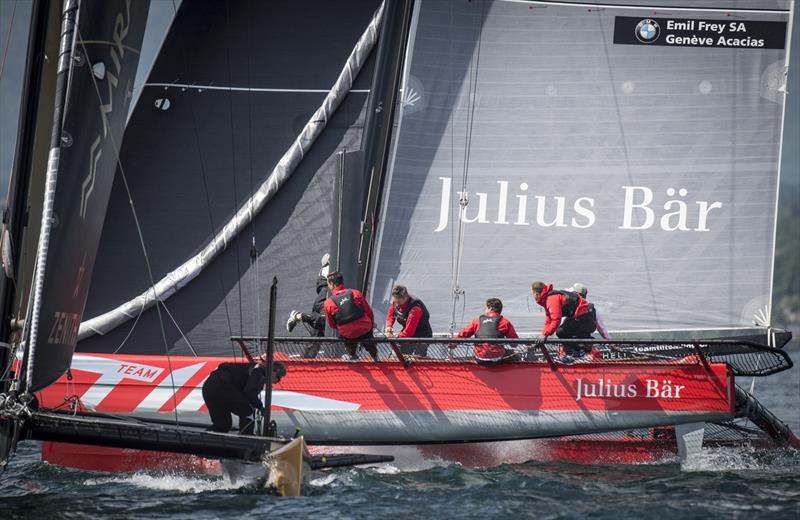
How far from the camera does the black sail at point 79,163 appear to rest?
26.7 feet

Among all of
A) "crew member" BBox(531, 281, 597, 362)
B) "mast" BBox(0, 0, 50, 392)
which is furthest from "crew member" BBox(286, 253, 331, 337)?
"mast" BBox(0, 0, 50, 392)

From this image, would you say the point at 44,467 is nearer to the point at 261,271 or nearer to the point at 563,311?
the point at 261,271

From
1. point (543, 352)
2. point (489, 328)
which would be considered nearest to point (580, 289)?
point (489, 328)

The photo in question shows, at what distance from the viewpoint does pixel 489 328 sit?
10320 mm

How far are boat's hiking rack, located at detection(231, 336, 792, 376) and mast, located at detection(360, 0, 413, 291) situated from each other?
1663mm

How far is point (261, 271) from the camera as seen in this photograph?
A: 42.5 feet

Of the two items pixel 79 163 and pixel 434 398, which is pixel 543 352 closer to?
pixel 434 398

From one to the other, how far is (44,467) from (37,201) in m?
2.99

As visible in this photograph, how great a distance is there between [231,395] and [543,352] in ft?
8.44

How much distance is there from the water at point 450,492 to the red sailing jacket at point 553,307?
1165 millimetres

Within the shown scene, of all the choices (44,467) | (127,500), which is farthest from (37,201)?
(44,467)

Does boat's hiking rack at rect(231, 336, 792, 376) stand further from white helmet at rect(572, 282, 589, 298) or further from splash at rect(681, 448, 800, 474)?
splash at rect(681, 448, 800, 474)

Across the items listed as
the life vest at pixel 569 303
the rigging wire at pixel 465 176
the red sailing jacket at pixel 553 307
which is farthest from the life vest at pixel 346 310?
the rigging wire at pixel 465 176

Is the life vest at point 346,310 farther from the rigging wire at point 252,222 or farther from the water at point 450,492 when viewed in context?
the rigging wire at point 252,222
